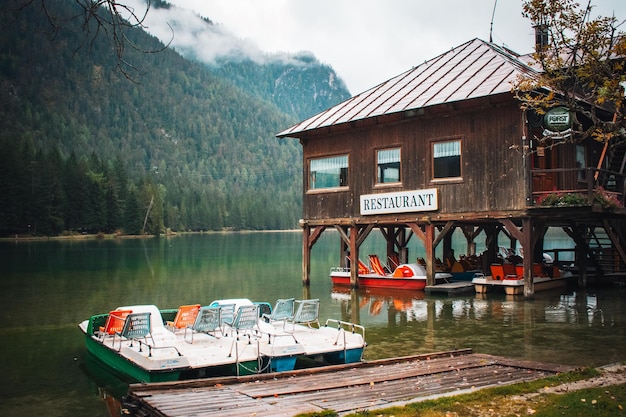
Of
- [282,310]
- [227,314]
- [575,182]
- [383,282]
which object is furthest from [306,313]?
A: [575,182]

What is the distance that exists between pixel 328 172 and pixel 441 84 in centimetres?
701

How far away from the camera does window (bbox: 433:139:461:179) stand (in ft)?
90.8

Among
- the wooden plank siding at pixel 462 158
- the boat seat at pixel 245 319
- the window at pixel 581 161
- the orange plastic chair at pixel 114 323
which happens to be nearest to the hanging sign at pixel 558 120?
the wooden plank siding at pixel 462 158

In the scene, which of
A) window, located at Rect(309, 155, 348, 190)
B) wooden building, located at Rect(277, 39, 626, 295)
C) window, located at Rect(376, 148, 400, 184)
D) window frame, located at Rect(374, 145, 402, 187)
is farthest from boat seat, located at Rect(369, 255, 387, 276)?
window, located at Rect(376, 148, 400, 184)

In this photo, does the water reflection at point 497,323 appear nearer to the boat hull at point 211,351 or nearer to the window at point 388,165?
the boat hull at point 211,351

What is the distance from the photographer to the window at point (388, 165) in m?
29.8

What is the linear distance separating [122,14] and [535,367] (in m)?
9.16

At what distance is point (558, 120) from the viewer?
22.1 meters

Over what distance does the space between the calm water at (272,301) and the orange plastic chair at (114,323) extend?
872 millimetres

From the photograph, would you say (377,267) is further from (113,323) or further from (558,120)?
(113,323)

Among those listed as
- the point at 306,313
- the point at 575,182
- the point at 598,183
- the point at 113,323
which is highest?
the point at 575,182

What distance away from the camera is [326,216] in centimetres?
3256

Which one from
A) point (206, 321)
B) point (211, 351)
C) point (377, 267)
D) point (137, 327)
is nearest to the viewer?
point (211, 351)

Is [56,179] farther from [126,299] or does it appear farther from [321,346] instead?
[321,346]
